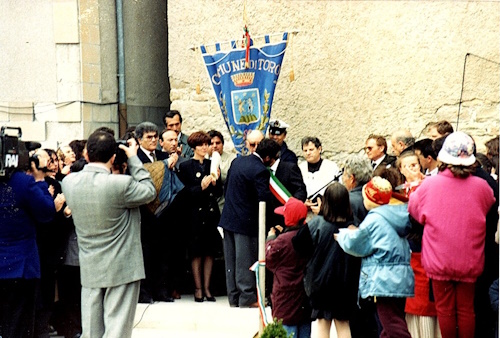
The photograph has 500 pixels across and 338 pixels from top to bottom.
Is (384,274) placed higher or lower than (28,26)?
lower

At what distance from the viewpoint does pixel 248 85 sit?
398 inches

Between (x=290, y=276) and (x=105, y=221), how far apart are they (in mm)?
1576

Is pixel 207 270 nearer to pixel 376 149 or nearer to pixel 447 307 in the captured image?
pixel 376 149

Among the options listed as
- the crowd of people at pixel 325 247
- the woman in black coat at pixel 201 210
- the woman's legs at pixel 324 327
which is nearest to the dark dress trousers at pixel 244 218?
the woman in black coat at pixel 201 210

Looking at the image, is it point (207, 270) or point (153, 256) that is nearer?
point (153, 256)

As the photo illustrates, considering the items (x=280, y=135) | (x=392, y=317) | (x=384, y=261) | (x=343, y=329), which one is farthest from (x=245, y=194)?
(x=392, y=317)

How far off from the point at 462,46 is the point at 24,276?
18.3 feet

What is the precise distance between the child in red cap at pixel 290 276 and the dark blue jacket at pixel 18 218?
195 cm

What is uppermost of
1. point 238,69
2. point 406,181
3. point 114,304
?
point 238,69

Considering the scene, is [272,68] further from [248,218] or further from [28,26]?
[28,26]

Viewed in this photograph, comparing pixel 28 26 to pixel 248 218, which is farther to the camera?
pixel 28 26

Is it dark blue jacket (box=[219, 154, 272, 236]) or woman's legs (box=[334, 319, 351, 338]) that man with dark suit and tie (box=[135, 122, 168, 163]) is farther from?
woman's legs (box=[334, 319, 351, 338])

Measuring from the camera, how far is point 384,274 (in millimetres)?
7000

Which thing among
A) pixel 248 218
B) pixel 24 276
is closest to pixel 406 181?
pixel 248 218
